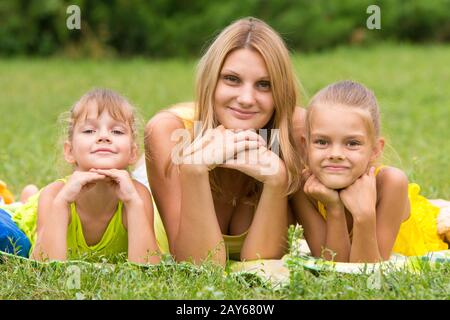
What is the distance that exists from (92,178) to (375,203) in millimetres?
1209

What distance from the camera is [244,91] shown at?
12.2ft

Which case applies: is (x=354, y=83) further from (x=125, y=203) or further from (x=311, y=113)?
(x=125, y=203)

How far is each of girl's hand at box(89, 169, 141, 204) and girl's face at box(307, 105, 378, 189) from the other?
Answer: 78 cm

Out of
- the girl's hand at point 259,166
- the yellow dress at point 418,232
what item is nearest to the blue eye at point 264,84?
the girl's hand at point 259,166

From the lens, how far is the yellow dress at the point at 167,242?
12.7 feet

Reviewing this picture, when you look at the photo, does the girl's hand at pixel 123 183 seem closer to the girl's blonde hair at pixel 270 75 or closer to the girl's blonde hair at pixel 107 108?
the girl's blonde hair at pixel 107 108

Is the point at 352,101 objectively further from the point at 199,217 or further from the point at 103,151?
the point at 103,151

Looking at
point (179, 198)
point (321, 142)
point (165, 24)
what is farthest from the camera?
point (165, 24)

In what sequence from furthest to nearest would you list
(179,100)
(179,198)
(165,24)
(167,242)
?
(165,24) < (179,100) < (167,242) < (179,198)

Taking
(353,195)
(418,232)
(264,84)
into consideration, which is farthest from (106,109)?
(418,232)

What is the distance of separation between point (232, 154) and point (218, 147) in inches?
2.7

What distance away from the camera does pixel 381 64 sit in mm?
12766

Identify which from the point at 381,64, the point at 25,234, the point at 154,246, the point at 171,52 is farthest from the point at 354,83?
the point at 171,52
